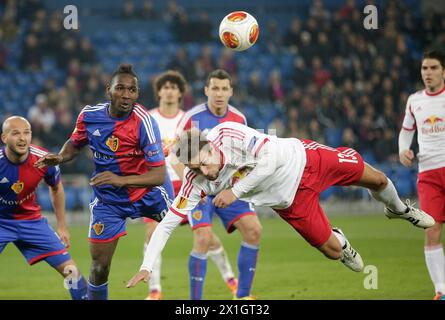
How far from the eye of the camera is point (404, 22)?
68.0 feet

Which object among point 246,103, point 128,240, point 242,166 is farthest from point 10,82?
point 242,166

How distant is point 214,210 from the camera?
894 centimetres

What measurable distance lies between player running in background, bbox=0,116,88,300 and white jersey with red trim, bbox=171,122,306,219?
154 cm

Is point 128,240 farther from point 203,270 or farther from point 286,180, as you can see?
point 286,180

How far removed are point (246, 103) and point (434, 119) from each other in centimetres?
1189

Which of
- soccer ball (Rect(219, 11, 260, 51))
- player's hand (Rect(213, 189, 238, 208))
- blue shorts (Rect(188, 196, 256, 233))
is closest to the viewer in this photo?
player's hand (Rect(213, 189, 238, 208))

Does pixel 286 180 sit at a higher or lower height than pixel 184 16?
lower

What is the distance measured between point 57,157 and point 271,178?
197 cm

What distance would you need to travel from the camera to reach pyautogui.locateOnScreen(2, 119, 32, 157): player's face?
7.56 meters

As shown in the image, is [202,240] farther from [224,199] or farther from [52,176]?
[224,199]

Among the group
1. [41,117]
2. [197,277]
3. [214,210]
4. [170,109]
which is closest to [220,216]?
[214,210]

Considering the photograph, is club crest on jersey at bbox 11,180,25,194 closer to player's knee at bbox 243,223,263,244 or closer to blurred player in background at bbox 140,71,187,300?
blurred player in background at bbox 140,71,187,300

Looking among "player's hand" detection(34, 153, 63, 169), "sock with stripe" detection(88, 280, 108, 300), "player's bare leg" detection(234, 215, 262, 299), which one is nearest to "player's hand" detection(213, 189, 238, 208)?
"player's hand" detection(34, 153, 63, 169)

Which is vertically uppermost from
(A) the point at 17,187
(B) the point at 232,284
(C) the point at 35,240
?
(A) the point at 17,187
